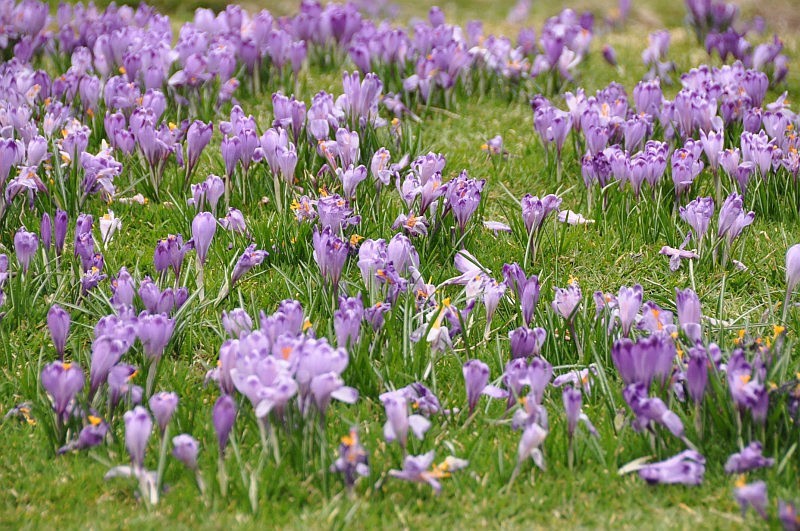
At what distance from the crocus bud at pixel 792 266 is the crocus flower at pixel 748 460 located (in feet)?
2.86

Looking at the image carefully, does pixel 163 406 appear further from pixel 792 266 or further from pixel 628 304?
pixel 792 266

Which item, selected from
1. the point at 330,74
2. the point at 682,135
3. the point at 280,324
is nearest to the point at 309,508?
the point at 280,324

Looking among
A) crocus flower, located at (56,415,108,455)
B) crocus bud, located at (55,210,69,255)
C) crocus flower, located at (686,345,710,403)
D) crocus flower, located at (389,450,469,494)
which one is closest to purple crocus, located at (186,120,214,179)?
crocus bud, located at (55,210,69,255)

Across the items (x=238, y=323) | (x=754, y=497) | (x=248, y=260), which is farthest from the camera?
(x=248, y=260)

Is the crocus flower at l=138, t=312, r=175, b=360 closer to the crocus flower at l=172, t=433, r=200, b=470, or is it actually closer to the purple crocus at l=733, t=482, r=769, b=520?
the crocus flower at l=172, t=433, r=200, b=470

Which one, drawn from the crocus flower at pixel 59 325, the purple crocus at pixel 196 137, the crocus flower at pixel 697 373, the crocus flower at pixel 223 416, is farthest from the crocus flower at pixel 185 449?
the purple crocus at pixel 196 137

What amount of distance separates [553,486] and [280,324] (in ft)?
2.90

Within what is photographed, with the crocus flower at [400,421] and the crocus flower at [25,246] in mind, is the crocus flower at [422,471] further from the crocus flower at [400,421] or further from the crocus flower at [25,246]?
the crocus flower at [25,246]

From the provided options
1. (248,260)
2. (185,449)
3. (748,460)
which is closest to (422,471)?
(185,449)

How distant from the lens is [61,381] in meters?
2.63

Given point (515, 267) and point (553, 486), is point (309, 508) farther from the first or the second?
point (515, 267)

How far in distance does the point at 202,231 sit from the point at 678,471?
179 cm

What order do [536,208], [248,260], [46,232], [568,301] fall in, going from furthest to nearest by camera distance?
[536,208]
[46,232]
[248,260]
[568,301]

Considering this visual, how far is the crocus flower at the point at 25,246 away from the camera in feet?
11.1
